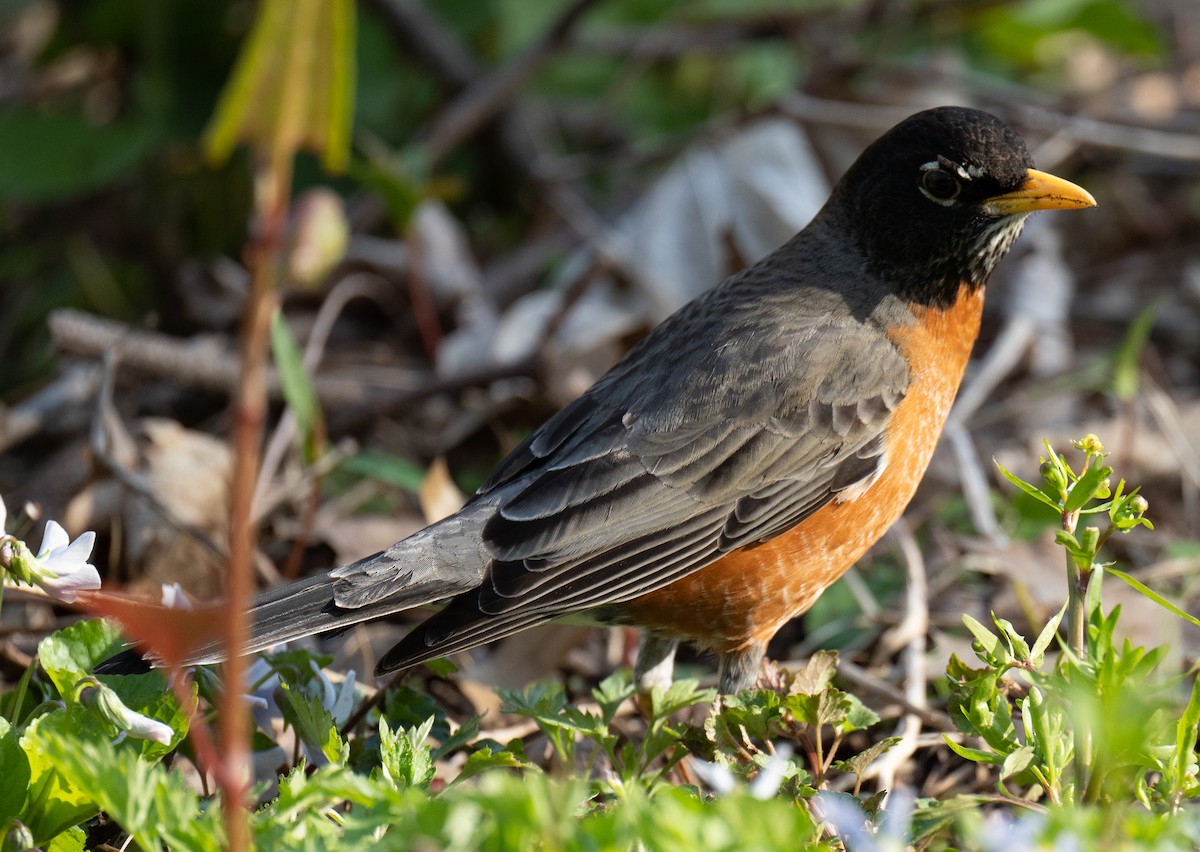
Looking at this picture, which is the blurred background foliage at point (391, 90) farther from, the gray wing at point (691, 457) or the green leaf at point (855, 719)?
the green leaf at point (855, 719)

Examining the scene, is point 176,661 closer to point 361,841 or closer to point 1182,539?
point 361,841

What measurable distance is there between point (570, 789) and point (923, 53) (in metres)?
6.24

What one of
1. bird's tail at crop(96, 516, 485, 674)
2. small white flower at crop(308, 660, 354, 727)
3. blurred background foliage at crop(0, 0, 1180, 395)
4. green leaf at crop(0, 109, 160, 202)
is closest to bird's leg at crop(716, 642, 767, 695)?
bird's tail at crop(96, 516, 485, 674)

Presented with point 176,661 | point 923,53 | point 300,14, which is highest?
point 300,14

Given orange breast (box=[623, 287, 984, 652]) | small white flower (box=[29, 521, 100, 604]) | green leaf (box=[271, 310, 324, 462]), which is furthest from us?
green leaf (box=[271, 310, 324, 462])

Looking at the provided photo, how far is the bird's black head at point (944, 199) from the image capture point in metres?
3.78

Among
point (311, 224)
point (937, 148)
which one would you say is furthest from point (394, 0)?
point (937, 148)

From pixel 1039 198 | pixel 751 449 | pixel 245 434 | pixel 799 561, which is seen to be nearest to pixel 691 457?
pixel 751 449

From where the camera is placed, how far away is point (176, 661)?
1641 mm

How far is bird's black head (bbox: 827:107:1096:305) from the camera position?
12.4ft

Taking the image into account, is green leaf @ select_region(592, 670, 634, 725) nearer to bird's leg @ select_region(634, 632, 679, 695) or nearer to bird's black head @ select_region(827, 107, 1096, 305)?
bird's leg @ select_region(634, 632, 679, 695)

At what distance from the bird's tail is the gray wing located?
0.23ft

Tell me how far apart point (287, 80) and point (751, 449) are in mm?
2309

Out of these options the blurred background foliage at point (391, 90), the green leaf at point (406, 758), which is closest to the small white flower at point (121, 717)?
the green leaf at point (406, 758)
